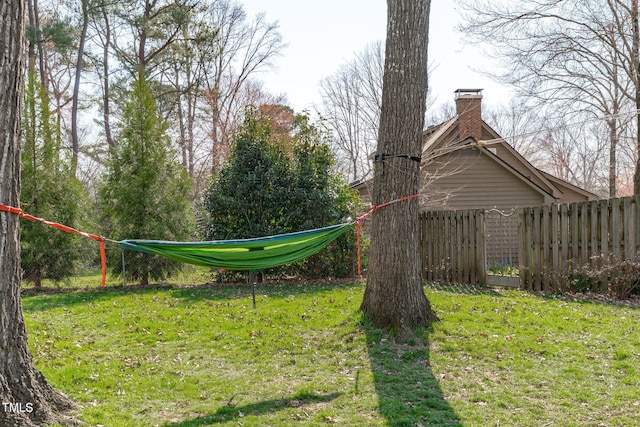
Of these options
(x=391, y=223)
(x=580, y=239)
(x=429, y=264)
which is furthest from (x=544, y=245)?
(x=391, y=223)

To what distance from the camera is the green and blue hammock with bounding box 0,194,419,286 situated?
4318 mm

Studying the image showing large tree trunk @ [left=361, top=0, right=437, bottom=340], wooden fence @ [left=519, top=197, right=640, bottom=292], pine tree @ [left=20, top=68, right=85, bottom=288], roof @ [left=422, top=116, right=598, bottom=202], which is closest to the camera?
large tree trunk @ [left=361, top=0, right=437, bottom=340]

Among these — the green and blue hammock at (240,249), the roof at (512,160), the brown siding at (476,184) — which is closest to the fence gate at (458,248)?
the green and blue hammock at (240,249)

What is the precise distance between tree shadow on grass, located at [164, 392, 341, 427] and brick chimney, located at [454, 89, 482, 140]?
13.2m

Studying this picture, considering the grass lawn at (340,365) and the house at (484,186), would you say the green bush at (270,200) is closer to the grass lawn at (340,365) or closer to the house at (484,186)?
the grass lawn at (340,365)

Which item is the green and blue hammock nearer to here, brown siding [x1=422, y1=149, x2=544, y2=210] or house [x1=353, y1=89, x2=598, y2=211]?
house [x1=353, y1=89, x2=598, y2=211]

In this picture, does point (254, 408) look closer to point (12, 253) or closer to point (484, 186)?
point (12, 253)

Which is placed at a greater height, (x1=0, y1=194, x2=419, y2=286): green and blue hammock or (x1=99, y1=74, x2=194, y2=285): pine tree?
(x1=99, y1=74, x2=194, y2=285): pine tree

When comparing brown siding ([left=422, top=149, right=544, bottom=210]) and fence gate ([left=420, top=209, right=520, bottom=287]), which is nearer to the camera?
fence gate ([left=420, top=209, right=520, bottom=287])

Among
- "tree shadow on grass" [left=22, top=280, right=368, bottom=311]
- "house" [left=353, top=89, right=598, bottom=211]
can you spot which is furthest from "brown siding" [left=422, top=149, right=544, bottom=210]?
"tree shadow on grass" [left=22, top=280, right=368, bottom=311]

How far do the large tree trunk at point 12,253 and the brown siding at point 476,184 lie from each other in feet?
40.4

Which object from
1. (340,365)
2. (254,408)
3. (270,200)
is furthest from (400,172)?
(270,200)

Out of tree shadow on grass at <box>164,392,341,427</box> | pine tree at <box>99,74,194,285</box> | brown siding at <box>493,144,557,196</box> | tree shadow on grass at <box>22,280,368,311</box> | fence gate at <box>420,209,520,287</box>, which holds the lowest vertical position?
tree shadow on grass at <box>164,392,341,427</box>

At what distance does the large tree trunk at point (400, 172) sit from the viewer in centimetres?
517
